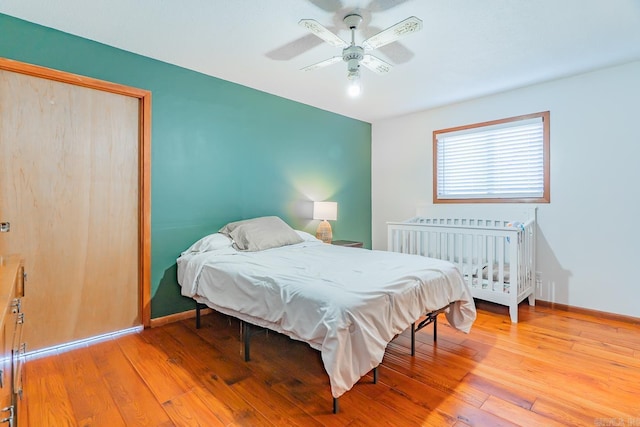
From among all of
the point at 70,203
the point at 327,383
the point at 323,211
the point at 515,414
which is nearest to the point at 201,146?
the point at 70,203

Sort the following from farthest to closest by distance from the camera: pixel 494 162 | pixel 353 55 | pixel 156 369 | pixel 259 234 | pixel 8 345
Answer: pixel 494 162 → pixel 259 234 → pixel 353 55 → pixel 156 369 → pixel 8 345

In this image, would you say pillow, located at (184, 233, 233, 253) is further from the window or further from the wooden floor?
the window

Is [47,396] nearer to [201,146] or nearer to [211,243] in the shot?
[211,243]

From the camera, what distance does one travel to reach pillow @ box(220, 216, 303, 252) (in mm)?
2900

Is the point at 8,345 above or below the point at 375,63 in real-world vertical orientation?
below

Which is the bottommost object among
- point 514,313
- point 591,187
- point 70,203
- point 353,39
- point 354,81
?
point 514,313

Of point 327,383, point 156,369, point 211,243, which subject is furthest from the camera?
point 211,243

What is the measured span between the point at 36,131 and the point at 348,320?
2.54 m

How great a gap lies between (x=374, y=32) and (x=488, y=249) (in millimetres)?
2231

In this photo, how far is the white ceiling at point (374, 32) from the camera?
2.03 metres

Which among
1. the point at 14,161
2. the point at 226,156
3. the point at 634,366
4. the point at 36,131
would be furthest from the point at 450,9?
the point at 14,161

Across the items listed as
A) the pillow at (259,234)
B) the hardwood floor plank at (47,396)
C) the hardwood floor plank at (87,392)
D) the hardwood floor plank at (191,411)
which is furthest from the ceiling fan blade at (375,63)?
the hardwood floor plank at (47,396)

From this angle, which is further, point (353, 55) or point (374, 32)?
point (374, 32)

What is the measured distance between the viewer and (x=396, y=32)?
6.39ft
